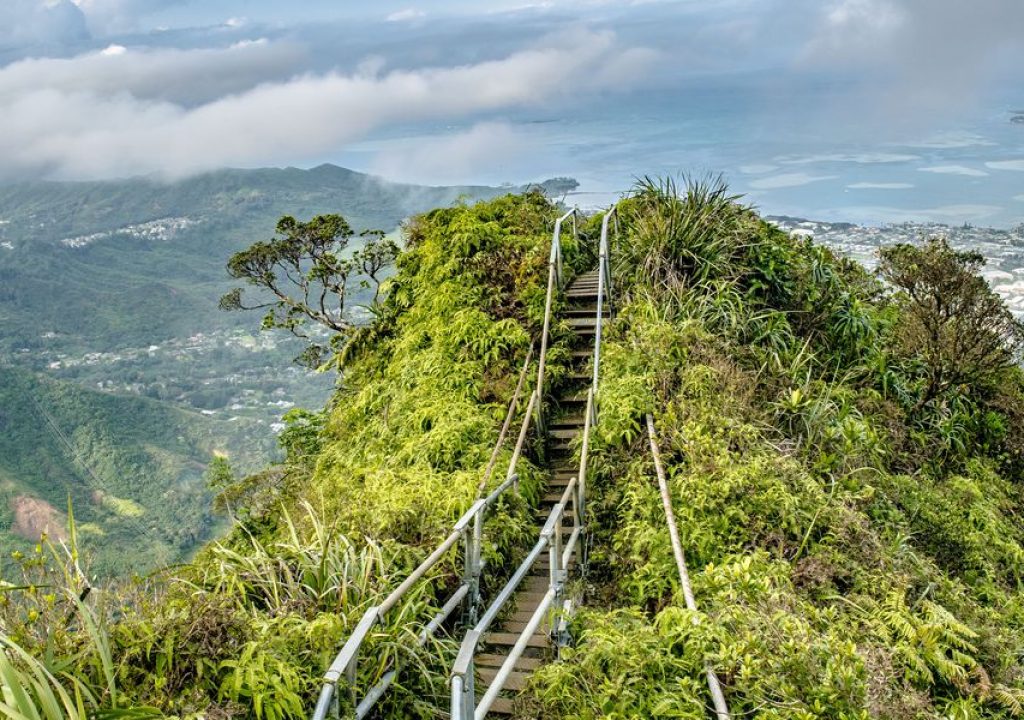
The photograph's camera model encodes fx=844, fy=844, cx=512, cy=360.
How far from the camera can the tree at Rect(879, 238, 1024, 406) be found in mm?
12055

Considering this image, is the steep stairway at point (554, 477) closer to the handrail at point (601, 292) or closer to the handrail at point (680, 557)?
the handrail at point (601, 292)

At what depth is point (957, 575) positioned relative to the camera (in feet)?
26.9

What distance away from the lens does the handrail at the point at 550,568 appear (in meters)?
3.87

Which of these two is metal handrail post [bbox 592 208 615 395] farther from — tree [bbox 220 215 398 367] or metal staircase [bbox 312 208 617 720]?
tree [bbox 220 215 398 367]

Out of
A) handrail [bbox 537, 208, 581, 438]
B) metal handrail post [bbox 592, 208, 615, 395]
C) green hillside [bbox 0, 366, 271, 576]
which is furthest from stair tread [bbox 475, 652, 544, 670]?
green hillside [bbox 0, 366, 271, 576]

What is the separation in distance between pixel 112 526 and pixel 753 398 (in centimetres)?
6013

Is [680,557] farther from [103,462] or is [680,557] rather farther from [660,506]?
[103,462]

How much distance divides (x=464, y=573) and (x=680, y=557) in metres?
1.57

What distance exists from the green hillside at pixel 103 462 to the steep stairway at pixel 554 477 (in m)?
49.6

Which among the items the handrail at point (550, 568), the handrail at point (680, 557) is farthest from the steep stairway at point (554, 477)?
the handrail at point (680, 557)

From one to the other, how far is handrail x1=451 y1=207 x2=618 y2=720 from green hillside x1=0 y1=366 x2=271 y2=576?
50.1 meters

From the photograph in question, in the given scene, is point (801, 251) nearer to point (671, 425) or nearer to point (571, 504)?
point (671, 425)

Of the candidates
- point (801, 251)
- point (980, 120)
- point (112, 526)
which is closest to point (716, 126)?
point (980, 120)

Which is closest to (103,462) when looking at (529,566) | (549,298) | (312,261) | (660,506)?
(312,261)
